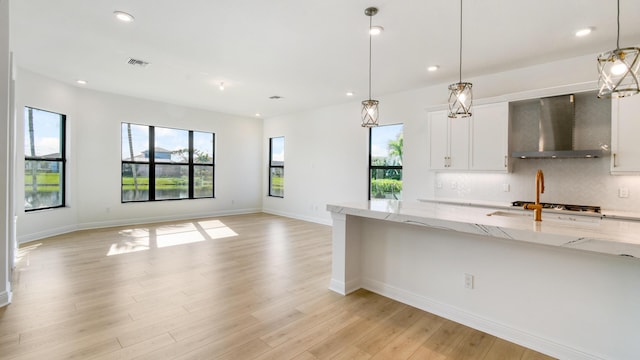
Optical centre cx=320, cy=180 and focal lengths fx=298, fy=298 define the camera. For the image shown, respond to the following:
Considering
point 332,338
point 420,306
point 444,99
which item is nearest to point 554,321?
point 420,306

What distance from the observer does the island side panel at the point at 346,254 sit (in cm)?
316

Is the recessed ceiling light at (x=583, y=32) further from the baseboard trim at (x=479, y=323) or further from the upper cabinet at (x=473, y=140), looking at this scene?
the baseboard trim at (x=479, y=323)

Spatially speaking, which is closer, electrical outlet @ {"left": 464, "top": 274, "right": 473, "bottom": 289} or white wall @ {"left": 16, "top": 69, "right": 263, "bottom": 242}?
electrical outlet @ {"left": 464, "top": 274, "right": 473, "bottom": 289}

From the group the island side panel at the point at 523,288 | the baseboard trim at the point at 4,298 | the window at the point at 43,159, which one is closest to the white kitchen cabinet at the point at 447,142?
the island side panel at the point at 523,288

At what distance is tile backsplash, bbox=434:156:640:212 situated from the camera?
3658 mm

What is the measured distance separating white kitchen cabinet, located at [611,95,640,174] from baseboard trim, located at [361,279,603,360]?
2516 millimetres

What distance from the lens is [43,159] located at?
5.41 m

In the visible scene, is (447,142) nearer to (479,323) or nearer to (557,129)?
(557,129)

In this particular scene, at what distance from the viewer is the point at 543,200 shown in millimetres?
4188

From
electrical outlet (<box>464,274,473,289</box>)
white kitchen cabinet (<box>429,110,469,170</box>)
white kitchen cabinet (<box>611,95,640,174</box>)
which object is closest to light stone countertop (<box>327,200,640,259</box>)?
electrical outlet (<box>464,274,473,289</box>)

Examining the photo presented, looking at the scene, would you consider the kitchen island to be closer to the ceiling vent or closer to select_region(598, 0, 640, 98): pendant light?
select_region(598, 0, 640, 98): pendant light

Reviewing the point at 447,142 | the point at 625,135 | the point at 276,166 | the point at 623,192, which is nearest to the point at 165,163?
the point at 276,166

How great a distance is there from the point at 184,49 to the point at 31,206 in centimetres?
420

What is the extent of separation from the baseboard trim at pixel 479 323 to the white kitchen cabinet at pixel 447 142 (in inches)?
99.6
